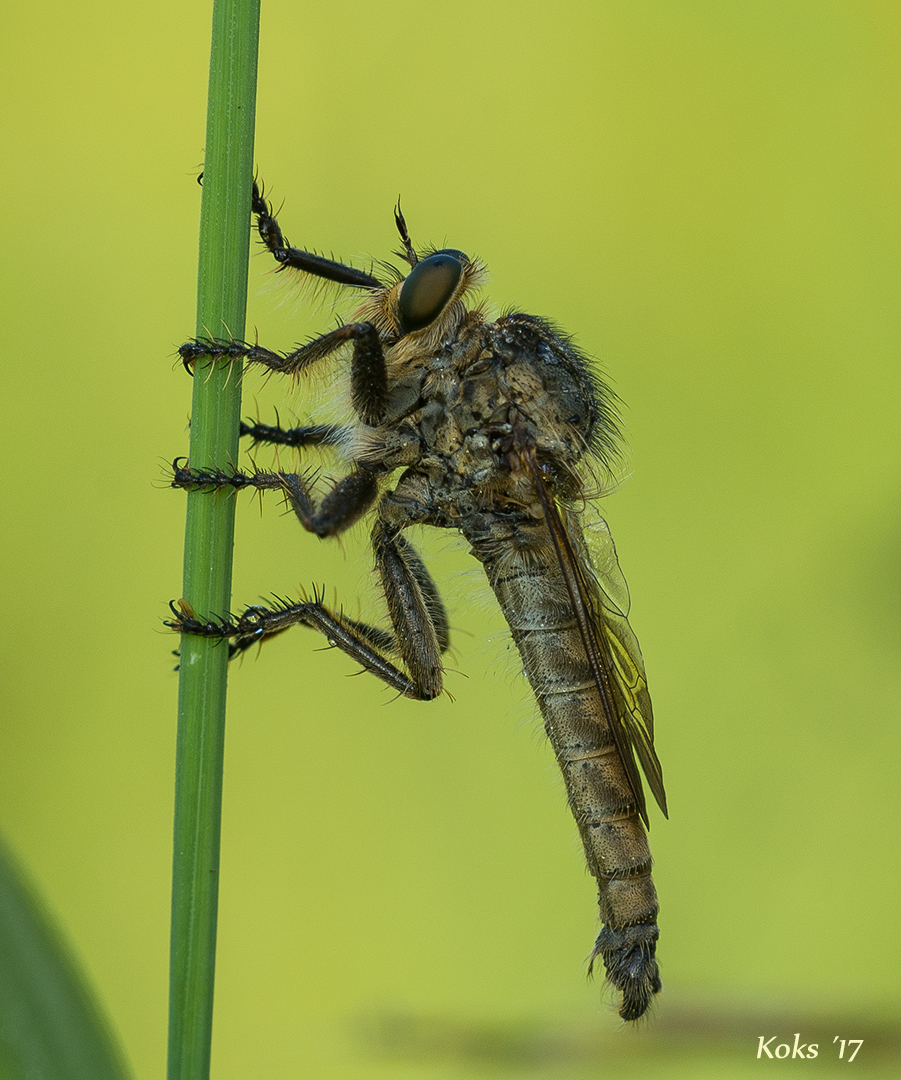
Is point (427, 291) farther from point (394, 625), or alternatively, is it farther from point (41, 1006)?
point (41, 1006)

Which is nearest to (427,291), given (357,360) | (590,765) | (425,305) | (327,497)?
(425,305)

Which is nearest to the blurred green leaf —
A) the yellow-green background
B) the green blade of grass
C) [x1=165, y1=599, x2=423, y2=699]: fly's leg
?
the green blade of grass

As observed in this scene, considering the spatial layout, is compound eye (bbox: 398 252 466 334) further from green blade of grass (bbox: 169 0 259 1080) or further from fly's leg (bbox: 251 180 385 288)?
green blade of grass (bbox: 169 0 259 1080)

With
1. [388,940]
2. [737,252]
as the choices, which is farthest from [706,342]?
[388,940]

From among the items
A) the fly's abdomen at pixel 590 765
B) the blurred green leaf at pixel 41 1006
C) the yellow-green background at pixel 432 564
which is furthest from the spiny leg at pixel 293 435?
the blurred green leaf at pixel 41 1006

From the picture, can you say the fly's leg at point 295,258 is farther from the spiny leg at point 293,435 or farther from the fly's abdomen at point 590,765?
the fly's abdomen at point 590,765

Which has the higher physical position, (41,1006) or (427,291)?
(427,291)

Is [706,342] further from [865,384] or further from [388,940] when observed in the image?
[388,940]
